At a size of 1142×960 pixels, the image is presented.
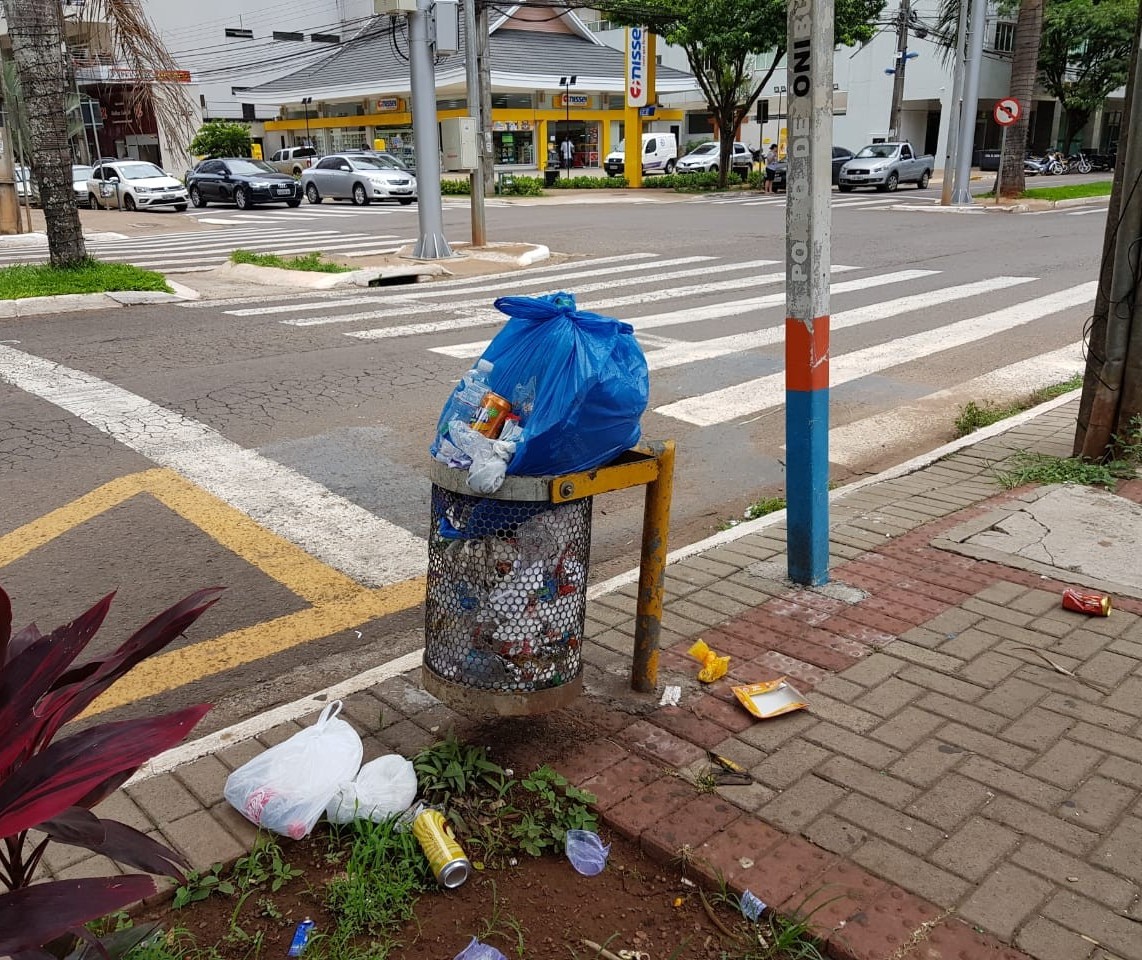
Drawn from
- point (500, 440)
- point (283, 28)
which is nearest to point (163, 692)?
point (500, 440)

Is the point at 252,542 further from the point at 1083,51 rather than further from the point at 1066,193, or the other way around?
the point at 1083,51

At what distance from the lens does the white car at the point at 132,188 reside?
1210 inches

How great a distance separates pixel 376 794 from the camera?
2.97 metres

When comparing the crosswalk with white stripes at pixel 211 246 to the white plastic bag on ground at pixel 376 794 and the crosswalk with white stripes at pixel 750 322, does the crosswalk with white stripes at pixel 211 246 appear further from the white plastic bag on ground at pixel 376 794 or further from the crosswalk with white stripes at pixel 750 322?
the white plastic bag on ground at pixel 376 794

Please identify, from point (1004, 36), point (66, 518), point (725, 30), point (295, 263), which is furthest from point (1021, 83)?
point (1004, 36)

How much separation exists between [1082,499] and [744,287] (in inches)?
327

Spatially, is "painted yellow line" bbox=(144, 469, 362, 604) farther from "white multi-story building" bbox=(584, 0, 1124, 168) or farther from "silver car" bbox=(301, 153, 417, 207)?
"white multi-story building" bbox=(584, 0, 1124, 168)

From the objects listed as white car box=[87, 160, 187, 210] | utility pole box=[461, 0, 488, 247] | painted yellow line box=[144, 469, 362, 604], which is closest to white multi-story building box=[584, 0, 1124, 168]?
white car box=[87, 160, 187, 210]

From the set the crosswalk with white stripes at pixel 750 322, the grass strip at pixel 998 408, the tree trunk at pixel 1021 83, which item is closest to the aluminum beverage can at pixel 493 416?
the crosswalk with white stripes at pixel 750 322

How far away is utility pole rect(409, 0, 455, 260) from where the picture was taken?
589 inches

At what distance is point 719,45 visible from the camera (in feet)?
117

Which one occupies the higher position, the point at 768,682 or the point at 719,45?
the point at 719,45

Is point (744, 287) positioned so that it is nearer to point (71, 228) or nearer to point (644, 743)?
point (71, 228)

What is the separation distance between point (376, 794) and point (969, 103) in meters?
27.1
